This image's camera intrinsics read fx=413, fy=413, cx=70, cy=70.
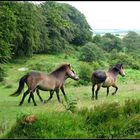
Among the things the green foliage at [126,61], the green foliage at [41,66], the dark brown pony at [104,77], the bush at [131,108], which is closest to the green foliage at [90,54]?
the green foliage at [126,61]

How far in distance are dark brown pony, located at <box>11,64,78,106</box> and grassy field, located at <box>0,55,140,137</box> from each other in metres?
0.78

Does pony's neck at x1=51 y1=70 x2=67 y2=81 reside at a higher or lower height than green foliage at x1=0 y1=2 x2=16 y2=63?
lower

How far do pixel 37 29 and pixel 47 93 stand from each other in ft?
114

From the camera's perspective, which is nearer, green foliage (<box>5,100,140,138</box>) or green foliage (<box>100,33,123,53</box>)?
green foliage (<box>5,100,140,138</box>)

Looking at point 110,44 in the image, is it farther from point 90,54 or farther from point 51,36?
point 90,54

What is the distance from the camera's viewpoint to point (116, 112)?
13.0 metres

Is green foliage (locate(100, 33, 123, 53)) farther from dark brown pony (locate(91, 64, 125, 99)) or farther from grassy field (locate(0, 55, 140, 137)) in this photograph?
dark brown pony (locate(91, 64, 125, 99))

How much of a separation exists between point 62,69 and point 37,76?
1.90 metres

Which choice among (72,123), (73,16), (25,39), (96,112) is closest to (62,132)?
(72,123)

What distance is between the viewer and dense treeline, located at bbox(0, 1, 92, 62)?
2170 centimetres

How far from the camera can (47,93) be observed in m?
28.1

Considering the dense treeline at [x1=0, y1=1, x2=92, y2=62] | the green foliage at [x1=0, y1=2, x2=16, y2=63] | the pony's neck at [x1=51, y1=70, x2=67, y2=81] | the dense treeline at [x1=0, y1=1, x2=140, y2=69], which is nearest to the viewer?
the green foliage at [x1=0, y1=2, x2=16, y2=63]

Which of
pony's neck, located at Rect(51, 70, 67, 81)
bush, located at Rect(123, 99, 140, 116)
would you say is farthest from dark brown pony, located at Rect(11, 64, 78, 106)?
bush, located at Rect(123, 99, 140, 116)

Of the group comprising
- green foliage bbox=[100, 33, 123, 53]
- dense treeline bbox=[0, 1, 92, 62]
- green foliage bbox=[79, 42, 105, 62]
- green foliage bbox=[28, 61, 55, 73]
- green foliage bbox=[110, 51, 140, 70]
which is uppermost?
dense treeline bbox=[0, 1, 92, 62]
